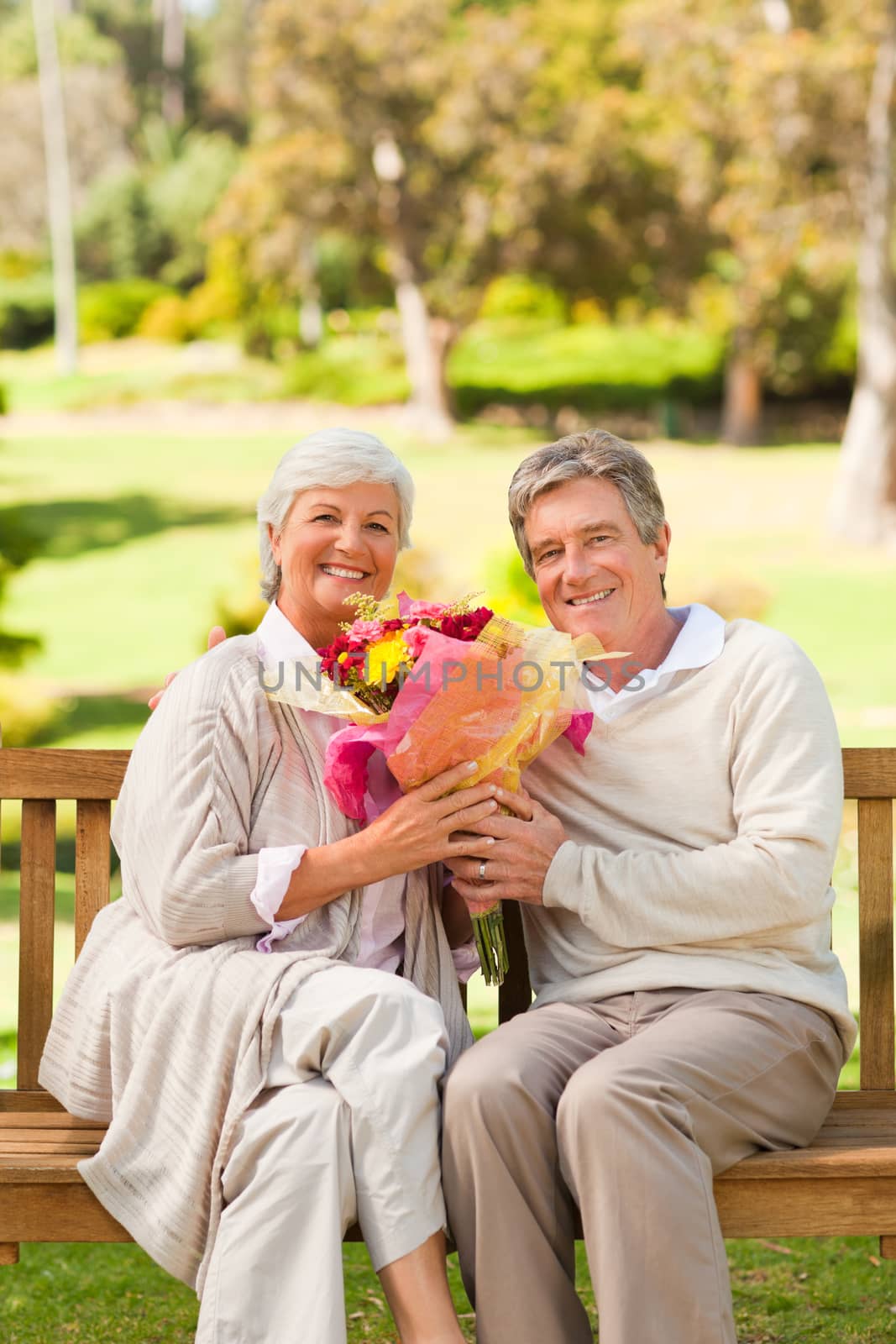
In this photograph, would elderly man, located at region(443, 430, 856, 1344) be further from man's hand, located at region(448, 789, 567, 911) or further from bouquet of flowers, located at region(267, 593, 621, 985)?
bouquet of flowers, located at region(267, 593, 621, 985)

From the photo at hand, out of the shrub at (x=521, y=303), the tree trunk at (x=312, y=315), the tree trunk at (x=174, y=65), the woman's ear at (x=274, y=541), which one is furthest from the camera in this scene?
the tree trunk at (x=174, y=65)

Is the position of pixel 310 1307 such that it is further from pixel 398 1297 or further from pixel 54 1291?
pixel 54 1291

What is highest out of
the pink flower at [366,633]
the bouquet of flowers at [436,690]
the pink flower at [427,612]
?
the pink flower at [427,612]

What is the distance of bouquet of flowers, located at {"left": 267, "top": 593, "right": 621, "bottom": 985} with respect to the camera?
2.57 metres

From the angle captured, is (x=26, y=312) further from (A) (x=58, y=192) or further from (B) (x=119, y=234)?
(A) (x=58, y=192)

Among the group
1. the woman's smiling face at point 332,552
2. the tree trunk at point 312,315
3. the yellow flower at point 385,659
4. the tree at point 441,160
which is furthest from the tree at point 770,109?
the yellow flower at point 385,659

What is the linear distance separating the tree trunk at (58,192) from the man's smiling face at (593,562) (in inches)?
1047

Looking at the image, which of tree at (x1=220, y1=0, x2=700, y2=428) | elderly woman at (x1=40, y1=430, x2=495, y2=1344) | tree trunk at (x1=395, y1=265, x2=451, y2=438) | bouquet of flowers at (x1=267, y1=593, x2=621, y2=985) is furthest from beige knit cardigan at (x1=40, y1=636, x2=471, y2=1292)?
tree trunk at (x1=395, y1=265, x2=451, y2=438)

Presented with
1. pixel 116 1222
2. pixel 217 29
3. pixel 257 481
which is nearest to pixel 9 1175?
pixel 116 1222

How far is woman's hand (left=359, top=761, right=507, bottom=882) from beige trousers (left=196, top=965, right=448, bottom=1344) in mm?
214

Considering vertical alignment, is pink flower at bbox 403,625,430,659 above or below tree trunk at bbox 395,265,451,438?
below

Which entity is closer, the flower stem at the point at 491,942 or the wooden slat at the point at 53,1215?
the wooden slat at the point at 53,1215

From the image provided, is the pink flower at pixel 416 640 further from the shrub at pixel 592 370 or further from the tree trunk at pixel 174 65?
the tree trunk at pixel 174 65

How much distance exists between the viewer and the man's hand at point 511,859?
276 centimetres
